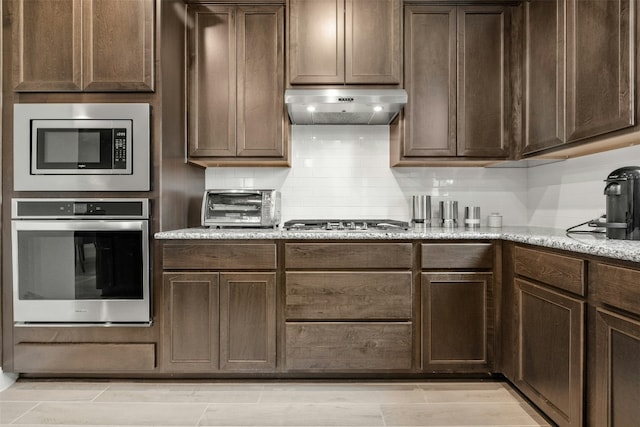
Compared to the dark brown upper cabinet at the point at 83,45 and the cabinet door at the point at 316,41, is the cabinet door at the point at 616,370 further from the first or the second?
the dark brown upper cabinet at the point at 83,45

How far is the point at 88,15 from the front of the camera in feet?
7.35

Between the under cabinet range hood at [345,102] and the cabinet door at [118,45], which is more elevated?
the cabinet door at [118,45]

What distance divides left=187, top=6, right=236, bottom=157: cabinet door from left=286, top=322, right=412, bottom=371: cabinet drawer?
1239mm

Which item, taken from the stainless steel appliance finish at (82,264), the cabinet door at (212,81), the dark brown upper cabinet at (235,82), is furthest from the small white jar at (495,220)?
the stainless steel appliance finish at (82,264)

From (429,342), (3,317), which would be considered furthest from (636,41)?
(3,317)

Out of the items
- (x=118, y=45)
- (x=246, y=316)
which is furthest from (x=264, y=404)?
(x=118, y=45)

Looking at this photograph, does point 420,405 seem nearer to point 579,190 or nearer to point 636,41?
point 579,190

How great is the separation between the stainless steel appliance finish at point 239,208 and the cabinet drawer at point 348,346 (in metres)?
0.69

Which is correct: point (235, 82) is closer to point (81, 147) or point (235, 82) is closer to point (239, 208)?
point (239, 208)

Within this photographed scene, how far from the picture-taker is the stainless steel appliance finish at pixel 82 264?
2.22 metres

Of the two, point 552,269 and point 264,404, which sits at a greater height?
point 552,269

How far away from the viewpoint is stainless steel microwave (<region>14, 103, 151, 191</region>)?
87.5 inches

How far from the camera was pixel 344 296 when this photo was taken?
88.7 inches

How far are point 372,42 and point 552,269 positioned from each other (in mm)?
1685
